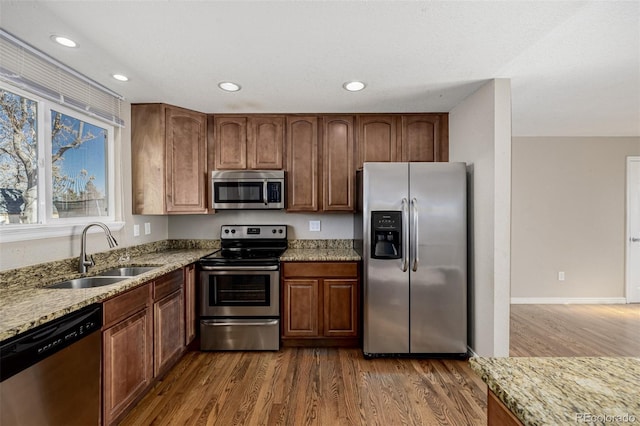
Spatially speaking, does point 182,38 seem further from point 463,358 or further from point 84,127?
point 463,358

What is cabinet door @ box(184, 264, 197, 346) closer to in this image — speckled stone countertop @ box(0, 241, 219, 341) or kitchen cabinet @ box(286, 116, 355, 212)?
speckled stone countertop @ box(0, 241, 219, 341)

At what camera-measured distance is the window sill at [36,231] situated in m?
1.73

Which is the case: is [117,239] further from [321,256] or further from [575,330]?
[575,330]

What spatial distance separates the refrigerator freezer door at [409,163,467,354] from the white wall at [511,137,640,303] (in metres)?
2.13

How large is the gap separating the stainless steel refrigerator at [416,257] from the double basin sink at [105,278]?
1905 mm

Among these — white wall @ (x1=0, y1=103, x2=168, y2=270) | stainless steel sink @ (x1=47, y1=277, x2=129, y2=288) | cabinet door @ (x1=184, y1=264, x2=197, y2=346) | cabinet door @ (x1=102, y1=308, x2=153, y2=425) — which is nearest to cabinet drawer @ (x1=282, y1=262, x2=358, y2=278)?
cabinet door @ (x1=184, y1=264, x2=197, y2=346)

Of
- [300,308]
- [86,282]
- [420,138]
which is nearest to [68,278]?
[86,282]

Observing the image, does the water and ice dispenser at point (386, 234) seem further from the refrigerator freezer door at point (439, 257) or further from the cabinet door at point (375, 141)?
the cabinet door at point (375, 141)

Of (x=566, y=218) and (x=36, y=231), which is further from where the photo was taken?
(x=566, y=218)

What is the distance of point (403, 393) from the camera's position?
2176mm

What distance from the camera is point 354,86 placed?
2.47 metres

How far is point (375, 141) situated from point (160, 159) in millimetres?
2189

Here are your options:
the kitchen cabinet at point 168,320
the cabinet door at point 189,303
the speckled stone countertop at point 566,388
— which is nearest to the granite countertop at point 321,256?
the cabinet door at point 189,303

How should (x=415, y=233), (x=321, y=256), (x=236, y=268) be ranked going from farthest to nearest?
1. (x=321, y=256)
2. (x=236, y=268)
3. (x=415, y=233)
